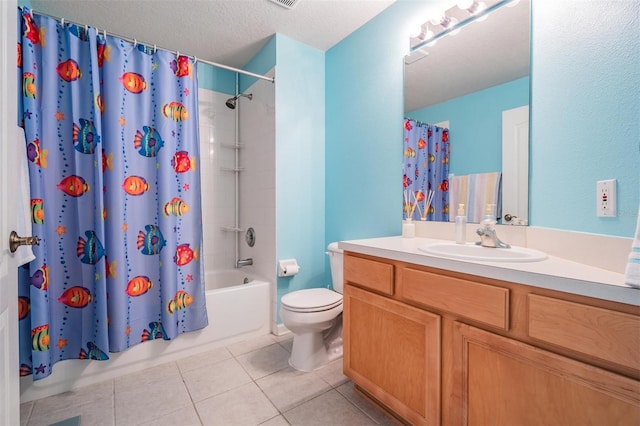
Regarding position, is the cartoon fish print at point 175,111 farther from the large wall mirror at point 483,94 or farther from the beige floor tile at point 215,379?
the beige floor tile at point 215,379

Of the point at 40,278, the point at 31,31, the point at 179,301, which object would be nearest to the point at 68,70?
the point at 31,31

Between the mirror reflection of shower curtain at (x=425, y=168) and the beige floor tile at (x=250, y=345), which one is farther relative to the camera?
the beige floor tile at (x=250, y=345)

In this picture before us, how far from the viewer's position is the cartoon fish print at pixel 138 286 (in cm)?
171

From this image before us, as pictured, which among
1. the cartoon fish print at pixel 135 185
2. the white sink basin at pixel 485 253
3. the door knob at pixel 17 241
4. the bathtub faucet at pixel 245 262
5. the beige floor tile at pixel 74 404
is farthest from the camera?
the bathtub faucet at pixel 245 262

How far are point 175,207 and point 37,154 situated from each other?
0.70 meters

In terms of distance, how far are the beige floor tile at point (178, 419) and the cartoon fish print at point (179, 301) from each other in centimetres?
59

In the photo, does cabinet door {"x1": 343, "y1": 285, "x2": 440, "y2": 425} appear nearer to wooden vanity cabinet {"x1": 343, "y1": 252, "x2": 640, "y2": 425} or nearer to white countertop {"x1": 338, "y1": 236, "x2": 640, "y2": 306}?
wooden vanity cabinet {"x1": 343, "y1": 252, "x2": 640, "y2": 425}

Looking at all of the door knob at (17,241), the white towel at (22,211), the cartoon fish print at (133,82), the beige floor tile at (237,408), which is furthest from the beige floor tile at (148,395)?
the cartoon fish print at (133,82)

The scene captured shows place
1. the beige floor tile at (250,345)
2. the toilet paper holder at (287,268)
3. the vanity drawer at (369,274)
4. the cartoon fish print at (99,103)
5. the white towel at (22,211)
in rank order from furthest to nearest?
the toilet paper holder at (287,268) < the beige floor tile at (250,345) < the cartoon fish print at (99,103) < the vanity drawer at (369,274) < the white towel at (22,211)

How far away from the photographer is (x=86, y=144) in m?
1.59

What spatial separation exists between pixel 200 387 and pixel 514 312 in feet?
5.36

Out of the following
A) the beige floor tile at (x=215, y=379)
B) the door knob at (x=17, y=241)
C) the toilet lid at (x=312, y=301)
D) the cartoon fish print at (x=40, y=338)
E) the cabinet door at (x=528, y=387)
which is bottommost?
the beige floor tile at (x=215, y=379)

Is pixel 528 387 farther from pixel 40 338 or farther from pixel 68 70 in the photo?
pixel 68 70

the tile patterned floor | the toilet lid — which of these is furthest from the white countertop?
the tile patterned floor
